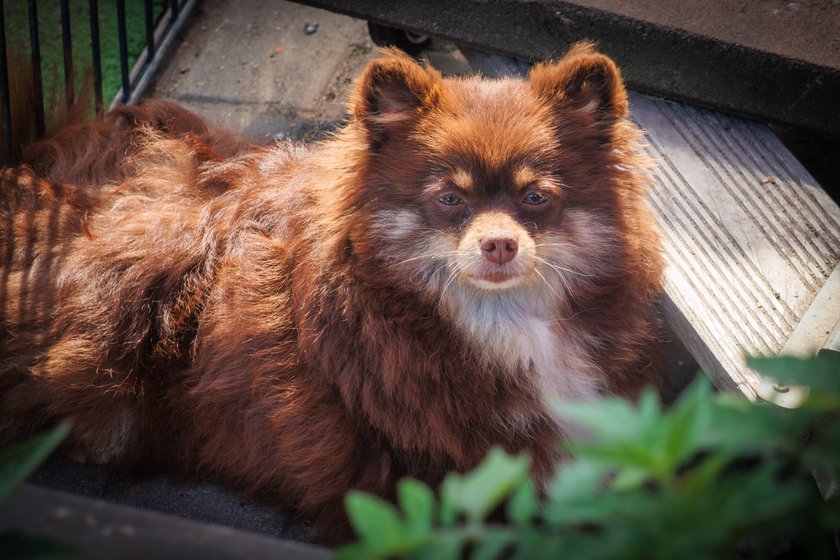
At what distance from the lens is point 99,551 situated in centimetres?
141

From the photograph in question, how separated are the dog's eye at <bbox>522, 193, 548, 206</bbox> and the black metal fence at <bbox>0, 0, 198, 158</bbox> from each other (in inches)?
84.3

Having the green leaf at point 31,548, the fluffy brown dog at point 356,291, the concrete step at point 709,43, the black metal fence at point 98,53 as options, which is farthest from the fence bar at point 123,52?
the green leaf at point 31,548

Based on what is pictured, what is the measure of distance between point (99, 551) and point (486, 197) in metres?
1.69

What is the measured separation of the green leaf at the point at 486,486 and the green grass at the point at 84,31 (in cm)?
434

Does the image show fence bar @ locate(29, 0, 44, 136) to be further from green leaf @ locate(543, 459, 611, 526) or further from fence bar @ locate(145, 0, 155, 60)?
green leaf @ locate(543, 459, 611, 526)

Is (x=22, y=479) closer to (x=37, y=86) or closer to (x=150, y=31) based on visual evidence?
(x=37, y=86)

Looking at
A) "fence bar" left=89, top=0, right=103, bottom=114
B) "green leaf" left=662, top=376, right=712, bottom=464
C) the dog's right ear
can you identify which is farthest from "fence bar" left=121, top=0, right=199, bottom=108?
"green leaf" left=662, top=376, right=712, bottom=464

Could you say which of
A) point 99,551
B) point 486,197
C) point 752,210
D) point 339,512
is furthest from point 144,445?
point 752,210

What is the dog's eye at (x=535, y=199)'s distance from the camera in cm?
275

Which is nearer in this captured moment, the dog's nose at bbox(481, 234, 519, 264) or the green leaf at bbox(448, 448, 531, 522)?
the green leaf at bbox(448, 448, 531, 522)

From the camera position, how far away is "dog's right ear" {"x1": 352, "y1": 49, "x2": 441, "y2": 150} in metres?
2.74

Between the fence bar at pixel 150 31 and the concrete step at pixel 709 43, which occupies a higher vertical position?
the concrete step at pixel 709 43

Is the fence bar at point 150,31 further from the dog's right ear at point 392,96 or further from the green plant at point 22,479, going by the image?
the green plant at point 22,479

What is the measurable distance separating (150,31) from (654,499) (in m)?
4.34
